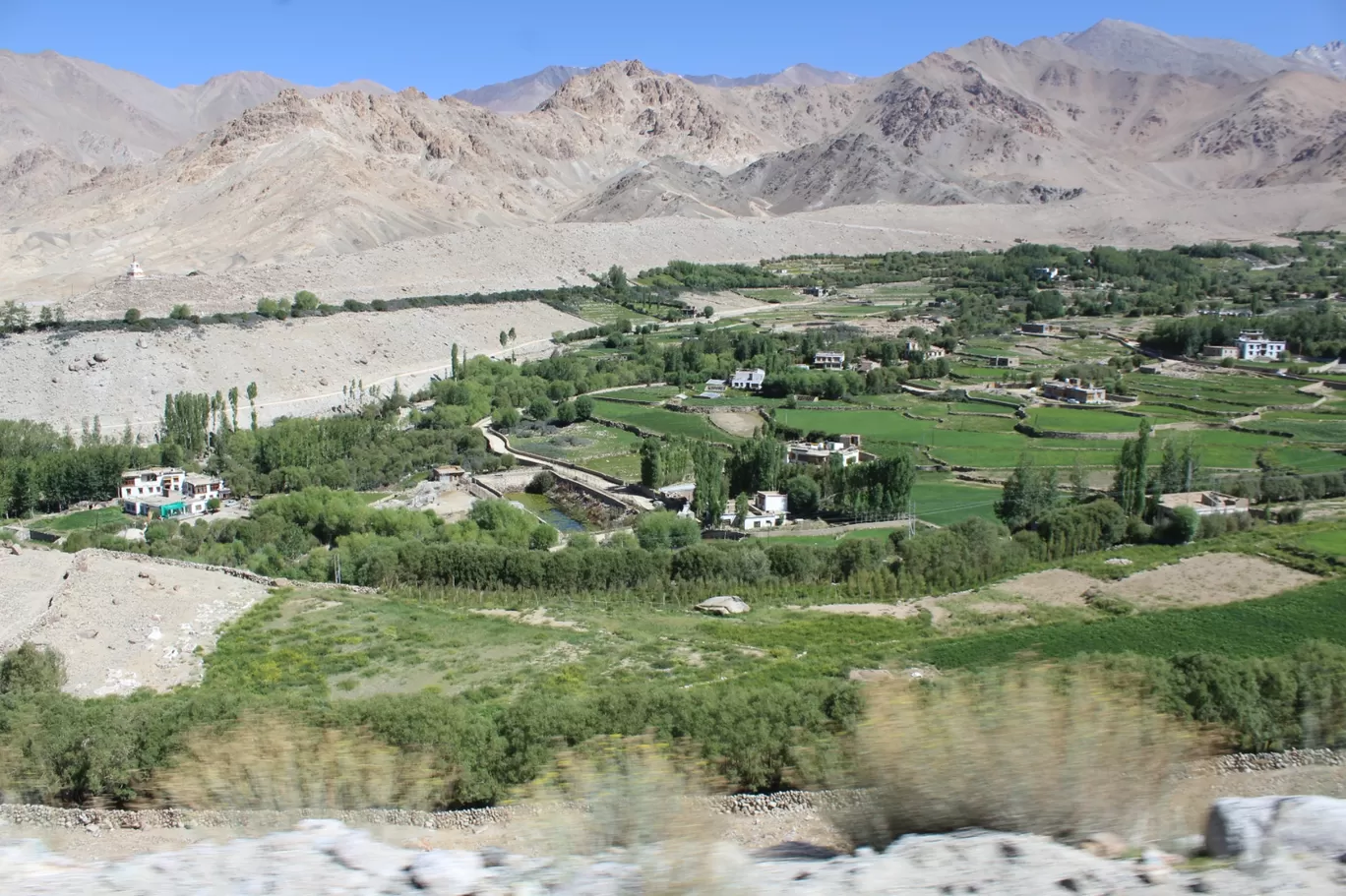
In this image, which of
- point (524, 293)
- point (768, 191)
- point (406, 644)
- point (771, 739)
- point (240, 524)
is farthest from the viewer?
point (768, 191)

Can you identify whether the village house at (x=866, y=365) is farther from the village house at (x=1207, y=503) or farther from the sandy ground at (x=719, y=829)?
the sandy ground at (x=719, y=829)

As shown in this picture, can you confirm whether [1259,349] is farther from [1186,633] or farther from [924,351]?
[1186,633]

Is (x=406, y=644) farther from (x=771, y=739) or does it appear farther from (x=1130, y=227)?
(x=1130, y=227)

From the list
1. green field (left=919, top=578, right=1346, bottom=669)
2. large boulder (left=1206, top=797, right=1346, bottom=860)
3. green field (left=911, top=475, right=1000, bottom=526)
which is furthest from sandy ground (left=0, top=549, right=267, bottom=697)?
green field (left=911, top=475, right=1000, bottom=526)

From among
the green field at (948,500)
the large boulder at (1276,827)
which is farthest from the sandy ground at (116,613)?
the green field at (948,500)

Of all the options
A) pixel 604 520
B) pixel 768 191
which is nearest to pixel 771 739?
pixel 604 520
